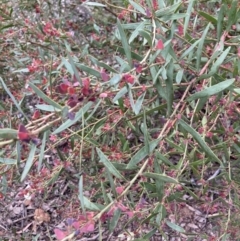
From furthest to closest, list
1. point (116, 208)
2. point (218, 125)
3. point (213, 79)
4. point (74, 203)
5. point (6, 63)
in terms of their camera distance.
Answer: point (6, 63), point (74, 203), point (218, 125), point (213, 79), point (116, 208)

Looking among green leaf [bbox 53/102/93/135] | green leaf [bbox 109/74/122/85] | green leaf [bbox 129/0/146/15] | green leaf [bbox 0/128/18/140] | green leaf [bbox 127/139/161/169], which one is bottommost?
green leaf [bbox 127/139/161/169]

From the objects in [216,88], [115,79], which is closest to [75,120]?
[115,79]

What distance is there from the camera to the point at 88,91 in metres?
0.75

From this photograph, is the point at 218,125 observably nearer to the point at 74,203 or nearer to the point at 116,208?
the point at 74,203

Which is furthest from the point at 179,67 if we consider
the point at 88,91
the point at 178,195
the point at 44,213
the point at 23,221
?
the point at 23,221

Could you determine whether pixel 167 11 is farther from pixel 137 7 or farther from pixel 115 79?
pixel 115 79

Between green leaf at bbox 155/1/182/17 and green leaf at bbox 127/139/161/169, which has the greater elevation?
green leaf at bbox 155/1/182/17

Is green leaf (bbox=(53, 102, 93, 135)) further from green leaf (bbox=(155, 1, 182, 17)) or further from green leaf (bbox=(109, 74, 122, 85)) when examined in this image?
green leaf (bbox=(155, 1, 182, 17))

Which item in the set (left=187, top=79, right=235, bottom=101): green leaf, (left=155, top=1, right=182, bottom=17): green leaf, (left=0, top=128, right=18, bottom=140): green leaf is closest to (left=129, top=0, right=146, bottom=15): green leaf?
(left=155, top=1, right=182, bottom=17): green leaf

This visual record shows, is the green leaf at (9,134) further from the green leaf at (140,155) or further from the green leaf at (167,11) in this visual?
the green leaf at (167,11)

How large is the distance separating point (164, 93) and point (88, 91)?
10.4 inches

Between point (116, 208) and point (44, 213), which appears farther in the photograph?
point (44, 213)

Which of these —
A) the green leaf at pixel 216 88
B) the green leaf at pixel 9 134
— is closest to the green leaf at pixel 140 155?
the green leaf at pixel 216 88

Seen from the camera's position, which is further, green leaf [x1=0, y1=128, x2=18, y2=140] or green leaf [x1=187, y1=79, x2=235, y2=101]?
green leaf [x1=187, y1=79, x2=235, y2=101]
